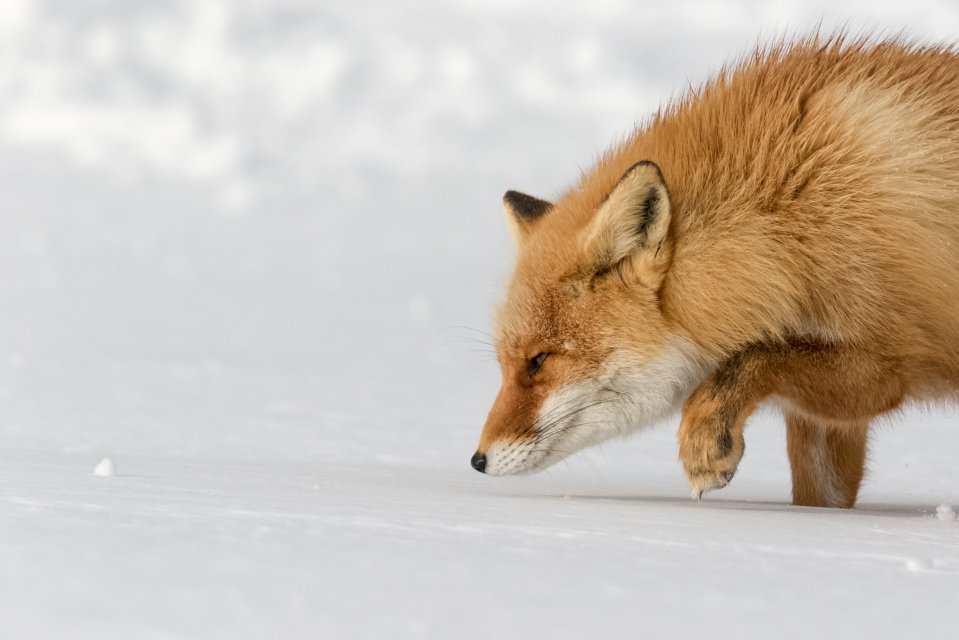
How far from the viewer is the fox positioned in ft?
13.0

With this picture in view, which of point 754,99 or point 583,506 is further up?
point 754,99

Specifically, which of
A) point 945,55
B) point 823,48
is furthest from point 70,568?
point 945,55

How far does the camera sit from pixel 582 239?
420 cm

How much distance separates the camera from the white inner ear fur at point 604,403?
13.7ft

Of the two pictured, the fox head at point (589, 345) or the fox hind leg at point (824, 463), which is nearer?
the fox head at point (589, 345)

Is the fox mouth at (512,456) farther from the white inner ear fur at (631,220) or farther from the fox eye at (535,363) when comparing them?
the white inner ear fur at (631,220)

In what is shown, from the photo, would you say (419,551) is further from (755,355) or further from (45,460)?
(45,460)

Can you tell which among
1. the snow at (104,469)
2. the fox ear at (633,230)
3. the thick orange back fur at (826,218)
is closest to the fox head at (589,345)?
the fox ear at (633,230)

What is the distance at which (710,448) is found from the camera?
3887 millimetres

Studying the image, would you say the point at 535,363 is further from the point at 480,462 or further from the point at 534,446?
the point at 480,462

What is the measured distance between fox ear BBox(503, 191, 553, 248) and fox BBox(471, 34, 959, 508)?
426 millimetres

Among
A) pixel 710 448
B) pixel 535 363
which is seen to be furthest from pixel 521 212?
pixel 710 448

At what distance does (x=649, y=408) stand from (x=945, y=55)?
6.05ft

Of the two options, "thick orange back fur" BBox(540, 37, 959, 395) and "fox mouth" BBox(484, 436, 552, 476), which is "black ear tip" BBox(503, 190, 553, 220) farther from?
"fox mouth" BBox(484, 436, 552, 476)
